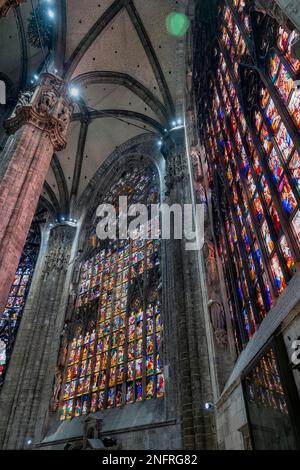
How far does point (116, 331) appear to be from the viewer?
32.9 feet

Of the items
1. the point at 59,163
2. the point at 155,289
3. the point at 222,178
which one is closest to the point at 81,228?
the point at 59,163

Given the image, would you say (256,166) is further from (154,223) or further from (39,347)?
(39,347)

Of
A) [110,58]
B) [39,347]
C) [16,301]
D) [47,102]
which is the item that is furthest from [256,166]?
[16,301]

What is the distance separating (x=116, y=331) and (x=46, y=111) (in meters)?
6.63

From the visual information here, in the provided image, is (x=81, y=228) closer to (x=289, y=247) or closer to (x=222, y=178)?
(x=222, y=178)

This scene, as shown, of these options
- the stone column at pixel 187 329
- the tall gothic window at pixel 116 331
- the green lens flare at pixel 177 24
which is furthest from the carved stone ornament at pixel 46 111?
the green lens flare at pixel 177 24

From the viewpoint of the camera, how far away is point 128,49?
41.9 feet

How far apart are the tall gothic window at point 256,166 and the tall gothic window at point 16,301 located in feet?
30.0

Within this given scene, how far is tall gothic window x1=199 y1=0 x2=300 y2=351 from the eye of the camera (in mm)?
3791

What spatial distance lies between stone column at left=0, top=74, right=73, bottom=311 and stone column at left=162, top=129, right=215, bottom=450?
150 inches

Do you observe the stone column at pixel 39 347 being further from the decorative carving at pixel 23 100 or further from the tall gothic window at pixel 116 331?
the decorative carving at pixel 23 100

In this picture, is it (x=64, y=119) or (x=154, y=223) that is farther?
(x=154, y=223)

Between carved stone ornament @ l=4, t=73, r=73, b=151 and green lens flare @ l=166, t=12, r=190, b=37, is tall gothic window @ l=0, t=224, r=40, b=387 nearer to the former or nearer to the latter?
carved stone ornament @ l=4, t=73, r=73, b=151
